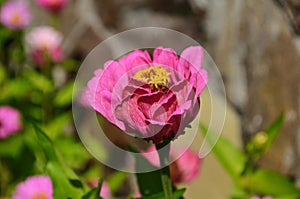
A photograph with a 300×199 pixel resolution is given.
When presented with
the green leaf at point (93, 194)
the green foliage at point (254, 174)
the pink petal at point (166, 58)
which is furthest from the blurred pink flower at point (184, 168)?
the pink petal at point (166, 58)

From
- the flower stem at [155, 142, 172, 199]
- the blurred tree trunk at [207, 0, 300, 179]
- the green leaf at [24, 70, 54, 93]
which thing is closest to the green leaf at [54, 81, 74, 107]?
the green leaf at [24, 70, 54, 93]

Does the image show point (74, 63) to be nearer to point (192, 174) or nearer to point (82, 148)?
point (82, 148)

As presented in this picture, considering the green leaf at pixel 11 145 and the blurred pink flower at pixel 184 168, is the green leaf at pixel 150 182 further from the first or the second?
the green leaf at pixel 11 145

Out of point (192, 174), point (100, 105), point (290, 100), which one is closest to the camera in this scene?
point (100, 105)

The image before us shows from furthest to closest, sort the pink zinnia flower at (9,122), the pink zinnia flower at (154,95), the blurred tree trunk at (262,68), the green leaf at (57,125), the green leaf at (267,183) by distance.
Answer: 1. the green leaf at (57,125)
2. the pink zinnia flower at (9,122)
3. the blurred tree trunk at (262,68)
4. the green leaf at (267,183)
5. the pink zinnia flower at (154,95)

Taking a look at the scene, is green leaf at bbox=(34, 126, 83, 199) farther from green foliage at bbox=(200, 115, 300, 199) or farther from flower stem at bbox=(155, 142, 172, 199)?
green foliage at bbox=(200, 115, 300, 199)

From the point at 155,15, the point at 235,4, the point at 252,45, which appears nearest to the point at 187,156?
the point at 252,45

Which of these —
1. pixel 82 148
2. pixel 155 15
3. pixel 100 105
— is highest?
pixel 100 105
